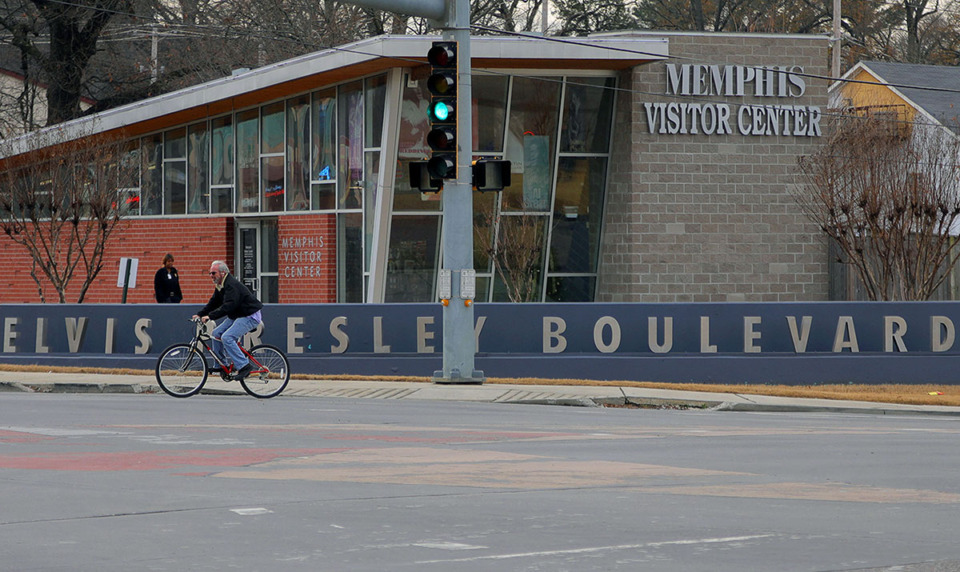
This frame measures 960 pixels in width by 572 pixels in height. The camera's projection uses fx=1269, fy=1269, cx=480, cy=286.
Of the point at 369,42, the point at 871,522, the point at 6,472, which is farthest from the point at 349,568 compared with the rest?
the point at 369,42

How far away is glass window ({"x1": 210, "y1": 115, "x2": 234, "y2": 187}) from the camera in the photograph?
29469 mm

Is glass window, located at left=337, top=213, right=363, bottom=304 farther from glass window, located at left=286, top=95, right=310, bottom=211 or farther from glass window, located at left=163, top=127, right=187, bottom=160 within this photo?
glass window, located at left=163, top=127, right=187, bottom=160

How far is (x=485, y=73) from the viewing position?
25906mm

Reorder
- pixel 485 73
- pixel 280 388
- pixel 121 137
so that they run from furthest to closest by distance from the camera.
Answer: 1. pixel 121 137
2. pixel 485 73
3. pixel 280 388

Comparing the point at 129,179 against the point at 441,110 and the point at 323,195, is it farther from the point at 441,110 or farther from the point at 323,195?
the point at 441,110

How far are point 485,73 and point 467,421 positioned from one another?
43.1ft

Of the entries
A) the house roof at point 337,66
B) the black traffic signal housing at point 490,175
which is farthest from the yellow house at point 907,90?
the black traffic signal housing at point 490,175

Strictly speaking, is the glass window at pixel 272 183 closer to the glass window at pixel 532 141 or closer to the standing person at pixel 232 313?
the glass window at pixel 532 141

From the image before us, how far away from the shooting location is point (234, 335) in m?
17.0

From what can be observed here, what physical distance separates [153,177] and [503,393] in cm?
1587

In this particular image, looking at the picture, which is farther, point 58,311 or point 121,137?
point 121,137

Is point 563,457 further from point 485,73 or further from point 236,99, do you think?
point 236,99

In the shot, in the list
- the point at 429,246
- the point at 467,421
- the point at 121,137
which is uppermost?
the point at 121,137

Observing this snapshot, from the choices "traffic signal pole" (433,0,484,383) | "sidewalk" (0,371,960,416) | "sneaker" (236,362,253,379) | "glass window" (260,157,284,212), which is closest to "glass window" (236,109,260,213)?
"glass window" (260,157,284,212)
